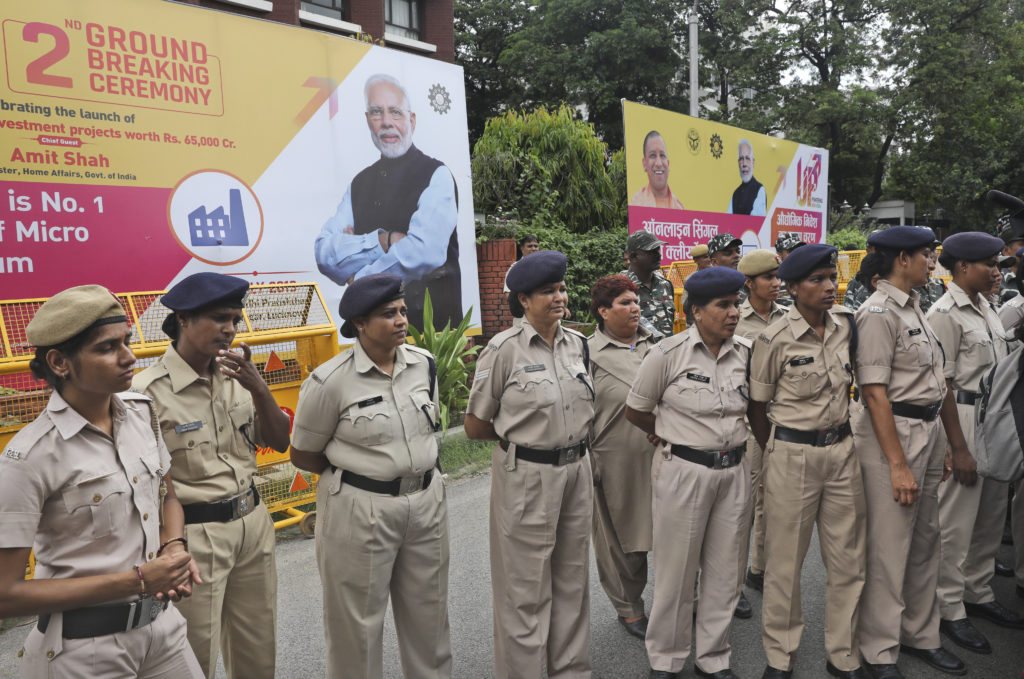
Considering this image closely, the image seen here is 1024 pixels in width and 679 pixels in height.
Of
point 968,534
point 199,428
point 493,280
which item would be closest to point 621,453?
point 968,534

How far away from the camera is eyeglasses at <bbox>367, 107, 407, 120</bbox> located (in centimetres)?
850

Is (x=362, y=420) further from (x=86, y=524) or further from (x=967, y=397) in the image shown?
(x=967, y=397)

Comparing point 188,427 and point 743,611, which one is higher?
point 188,427

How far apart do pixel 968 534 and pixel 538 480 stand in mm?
2573

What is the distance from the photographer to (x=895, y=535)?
3.55 meters

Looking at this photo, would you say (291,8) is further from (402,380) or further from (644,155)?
(402,380)

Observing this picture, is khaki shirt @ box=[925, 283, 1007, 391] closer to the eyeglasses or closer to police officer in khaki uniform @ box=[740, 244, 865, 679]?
police officer in khaki uniform @ box=[740, 244, 865, 679]

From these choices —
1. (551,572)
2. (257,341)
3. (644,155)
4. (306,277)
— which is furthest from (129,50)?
(644,155)

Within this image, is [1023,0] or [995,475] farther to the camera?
[1023,0]

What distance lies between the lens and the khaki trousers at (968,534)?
4.02m

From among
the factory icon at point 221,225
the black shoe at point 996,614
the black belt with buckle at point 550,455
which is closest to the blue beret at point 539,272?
the black belt with buckle at point 550,455

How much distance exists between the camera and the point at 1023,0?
2756 cm

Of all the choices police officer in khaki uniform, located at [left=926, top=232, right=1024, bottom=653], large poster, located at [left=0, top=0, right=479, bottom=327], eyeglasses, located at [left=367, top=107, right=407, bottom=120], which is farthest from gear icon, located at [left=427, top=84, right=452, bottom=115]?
police officer in khaki uniform, located at [left=926, top=232, right=1024, bottom=653]

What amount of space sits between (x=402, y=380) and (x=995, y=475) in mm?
2854
